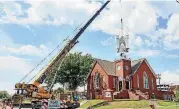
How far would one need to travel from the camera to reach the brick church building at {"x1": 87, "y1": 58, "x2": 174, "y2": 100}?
54.0 meters

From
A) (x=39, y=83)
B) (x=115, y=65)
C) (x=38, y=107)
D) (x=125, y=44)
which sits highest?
(x=125, y=44)

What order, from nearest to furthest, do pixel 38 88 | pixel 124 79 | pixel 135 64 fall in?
pixel 38 88, pixel 124 79, pixel 135 64

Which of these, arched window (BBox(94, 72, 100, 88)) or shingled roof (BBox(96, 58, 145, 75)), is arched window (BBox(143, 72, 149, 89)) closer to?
shingled roof (BBox(96, 58, 145, 75))

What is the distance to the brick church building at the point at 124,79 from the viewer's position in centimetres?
5400

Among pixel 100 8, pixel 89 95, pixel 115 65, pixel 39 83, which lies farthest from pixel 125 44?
pixel 39 83

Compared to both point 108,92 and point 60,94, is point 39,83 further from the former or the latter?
point 108,92

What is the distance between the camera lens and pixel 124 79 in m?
53.8

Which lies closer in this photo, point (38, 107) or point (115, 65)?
point (38, 107)

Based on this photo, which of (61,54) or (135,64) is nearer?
(61,54)

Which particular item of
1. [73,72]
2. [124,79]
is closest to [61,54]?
[124,79]

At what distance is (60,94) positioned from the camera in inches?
1474

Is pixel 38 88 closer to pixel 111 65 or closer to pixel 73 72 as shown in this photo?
pixel 111 65

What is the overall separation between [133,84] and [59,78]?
28936 mm

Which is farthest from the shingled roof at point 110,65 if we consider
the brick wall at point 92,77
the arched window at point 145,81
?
the arched window at point 145,81
